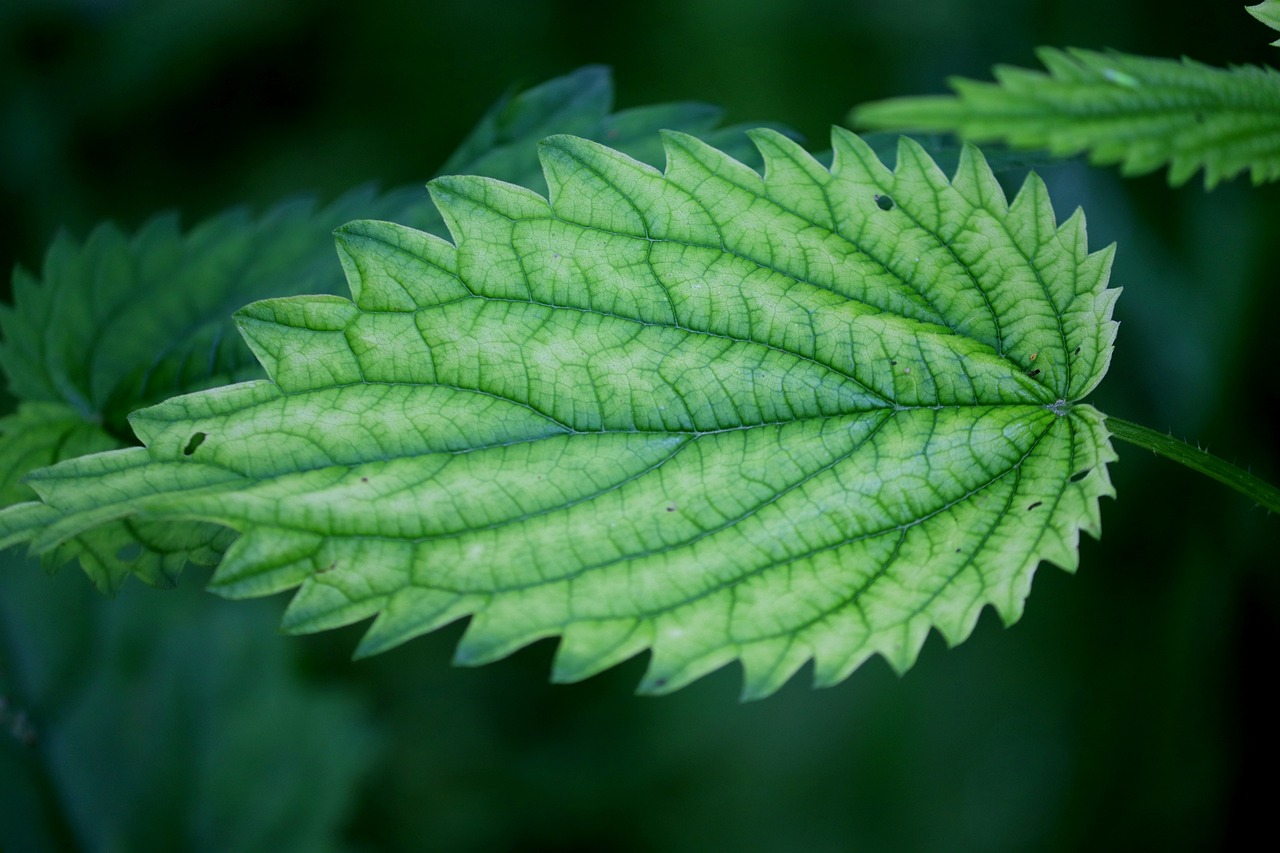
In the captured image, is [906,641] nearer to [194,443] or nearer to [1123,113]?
[1123,113]

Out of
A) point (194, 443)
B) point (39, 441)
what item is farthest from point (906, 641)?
point (39, 441)

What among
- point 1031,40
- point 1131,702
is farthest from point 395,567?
point 1031,40

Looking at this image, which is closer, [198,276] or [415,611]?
[415,611]

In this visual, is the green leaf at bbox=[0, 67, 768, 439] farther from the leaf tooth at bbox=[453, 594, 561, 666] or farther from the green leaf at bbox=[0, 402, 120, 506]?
the leaf tooth at bbox=[453, 594, 561, 666]

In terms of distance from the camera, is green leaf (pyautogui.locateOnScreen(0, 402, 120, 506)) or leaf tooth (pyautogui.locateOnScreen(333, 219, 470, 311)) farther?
green leaf (pyautogui.locateOnScreen(0, 402, 120, 506))

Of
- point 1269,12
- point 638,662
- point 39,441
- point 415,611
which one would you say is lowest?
point 638,662

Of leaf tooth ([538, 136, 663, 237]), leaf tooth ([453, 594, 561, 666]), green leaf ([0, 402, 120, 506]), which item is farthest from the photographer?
green leaf ([0, 402, 120, 506])

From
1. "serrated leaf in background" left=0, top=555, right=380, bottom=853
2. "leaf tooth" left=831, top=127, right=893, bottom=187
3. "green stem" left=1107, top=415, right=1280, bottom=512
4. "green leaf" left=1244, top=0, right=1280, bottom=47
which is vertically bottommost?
"serrated leaf in background" left=0, top=555, right=380, bottom=853

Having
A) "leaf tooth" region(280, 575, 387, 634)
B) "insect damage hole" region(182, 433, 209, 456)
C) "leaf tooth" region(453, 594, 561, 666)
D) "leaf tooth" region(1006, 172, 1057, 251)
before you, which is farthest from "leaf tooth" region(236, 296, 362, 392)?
"leaf tooth" region(1006, 172, 1057, 251)
